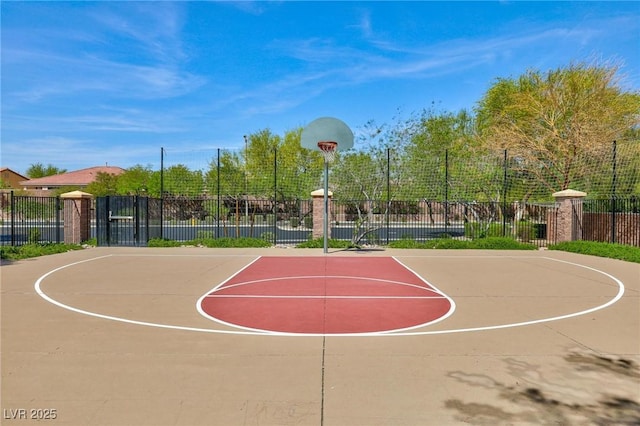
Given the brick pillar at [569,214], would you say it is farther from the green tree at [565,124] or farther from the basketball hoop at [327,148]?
the basketball hoop at [327,148]

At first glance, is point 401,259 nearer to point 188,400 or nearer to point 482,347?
point 482,347

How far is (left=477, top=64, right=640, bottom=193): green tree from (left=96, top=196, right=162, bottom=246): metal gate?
59.8ft

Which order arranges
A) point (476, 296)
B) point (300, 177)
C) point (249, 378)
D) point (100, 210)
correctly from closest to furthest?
1. point (249, 378)
2. point (476, 296)
3. point (100, 210)
4. point (300, 177)

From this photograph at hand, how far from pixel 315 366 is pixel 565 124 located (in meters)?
22.9

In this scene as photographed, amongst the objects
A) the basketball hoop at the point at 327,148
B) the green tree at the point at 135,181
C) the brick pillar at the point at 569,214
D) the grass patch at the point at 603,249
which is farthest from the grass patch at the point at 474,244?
the green tree at the point at 135,181

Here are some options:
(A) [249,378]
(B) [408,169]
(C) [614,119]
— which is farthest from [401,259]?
(C) [614,119]

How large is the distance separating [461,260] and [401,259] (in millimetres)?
1960

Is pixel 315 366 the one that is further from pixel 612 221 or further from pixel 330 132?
pixel 612 221

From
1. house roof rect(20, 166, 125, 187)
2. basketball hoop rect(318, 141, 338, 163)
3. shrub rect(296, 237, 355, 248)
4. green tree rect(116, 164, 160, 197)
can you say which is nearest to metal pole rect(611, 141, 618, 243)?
shrub rect(296, 237, 355, 248)

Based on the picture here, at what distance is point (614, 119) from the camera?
22469 millimetres

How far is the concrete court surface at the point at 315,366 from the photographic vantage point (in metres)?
3.44

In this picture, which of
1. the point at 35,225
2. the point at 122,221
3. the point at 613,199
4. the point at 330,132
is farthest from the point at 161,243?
the point at 613,199

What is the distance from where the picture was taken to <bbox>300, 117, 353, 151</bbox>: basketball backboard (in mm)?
16906

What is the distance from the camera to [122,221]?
18078mm
